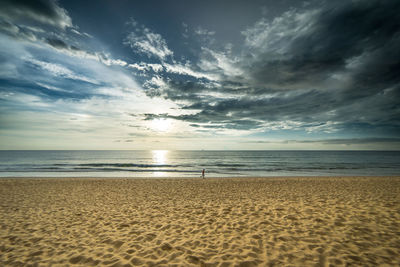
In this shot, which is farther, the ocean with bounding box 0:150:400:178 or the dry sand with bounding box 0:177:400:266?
the ocean with bounding box 0:150:400:178

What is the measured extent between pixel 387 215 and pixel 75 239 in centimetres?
1170

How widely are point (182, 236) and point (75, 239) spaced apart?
3.49m

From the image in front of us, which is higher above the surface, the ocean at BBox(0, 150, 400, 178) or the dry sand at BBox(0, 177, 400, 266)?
the dry sand at BBox(0, 177, 400, 266)

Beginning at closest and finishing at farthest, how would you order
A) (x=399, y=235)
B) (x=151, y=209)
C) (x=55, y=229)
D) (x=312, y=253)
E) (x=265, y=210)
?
(x=312, y=253) → (x=399, y=235) → (x=55, y=229) → (x=265, y=210) → (x=151, y=209)

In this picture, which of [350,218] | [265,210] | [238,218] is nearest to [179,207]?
[238,218]

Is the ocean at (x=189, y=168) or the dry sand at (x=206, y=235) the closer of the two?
the dry sand at (x=206, y=235)

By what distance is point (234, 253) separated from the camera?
4.55 metres

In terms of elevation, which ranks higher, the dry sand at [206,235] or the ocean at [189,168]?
the dry sand at [206,235]

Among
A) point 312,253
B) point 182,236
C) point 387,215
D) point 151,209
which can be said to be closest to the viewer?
point 312,253

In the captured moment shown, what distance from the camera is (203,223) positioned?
6.57m

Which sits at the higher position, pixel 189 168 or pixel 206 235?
pixel 206 235

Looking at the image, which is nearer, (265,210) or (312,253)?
(312,253)

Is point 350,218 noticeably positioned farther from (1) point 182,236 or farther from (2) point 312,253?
(1) point 182,236

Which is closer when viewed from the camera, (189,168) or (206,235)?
(206,235)
